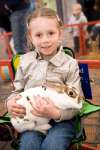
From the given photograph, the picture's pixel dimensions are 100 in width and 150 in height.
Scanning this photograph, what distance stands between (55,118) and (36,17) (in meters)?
0.66

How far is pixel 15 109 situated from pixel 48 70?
34cm

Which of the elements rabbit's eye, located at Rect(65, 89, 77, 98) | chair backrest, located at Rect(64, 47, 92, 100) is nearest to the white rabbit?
rabbit's eye, located at Rect(65, 89, 77, 98)

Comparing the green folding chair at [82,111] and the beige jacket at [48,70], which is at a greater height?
the beige jacket at [48,70]

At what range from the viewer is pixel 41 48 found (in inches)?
96.6

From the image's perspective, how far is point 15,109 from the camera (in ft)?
7.72

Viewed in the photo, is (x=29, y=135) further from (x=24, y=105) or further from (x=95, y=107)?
(x=95, y=107)

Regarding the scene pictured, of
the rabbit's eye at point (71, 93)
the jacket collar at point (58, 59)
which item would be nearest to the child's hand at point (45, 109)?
the rabbit's eye at point (71, 93)

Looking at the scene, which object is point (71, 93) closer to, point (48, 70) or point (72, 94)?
point (72, 94)

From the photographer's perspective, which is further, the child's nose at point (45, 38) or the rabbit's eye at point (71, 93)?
the child's nose at point (45, 38)

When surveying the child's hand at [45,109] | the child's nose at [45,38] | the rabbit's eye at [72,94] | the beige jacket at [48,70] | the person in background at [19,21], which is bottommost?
the person in background at [19,21]

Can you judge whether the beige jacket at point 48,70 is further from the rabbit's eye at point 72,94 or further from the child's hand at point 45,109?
the child's hand at point 45,109

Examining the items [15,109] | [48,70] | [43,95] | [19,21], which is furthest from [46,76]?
[19,21]

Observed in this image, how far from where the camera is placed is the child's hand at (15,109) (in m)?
2.34

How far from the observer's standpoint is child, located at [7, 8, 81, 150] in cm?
226
